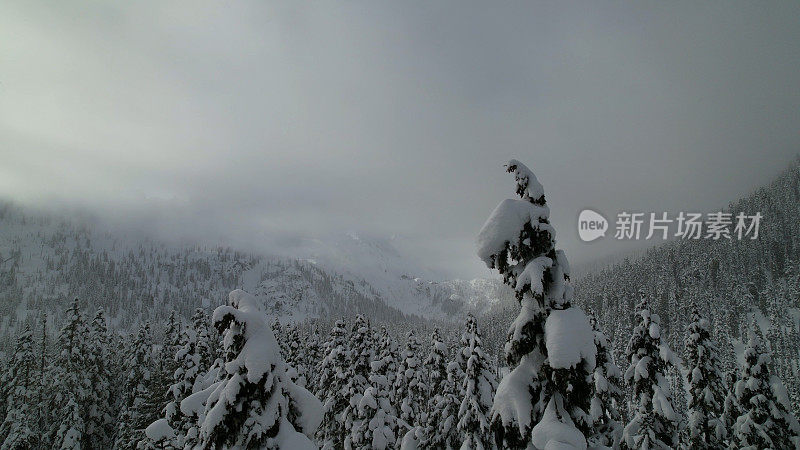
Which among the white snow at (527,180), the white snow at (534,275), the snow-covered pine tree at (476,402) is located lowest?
the snow-covered pine tree at (476,402)

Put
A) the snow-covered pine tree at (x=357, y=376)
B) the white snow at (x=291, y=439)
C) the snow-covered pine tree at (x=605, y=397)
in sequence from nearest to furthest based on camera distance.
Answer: the white snow at (x=291, y=439) < the snow-covered pine tree at (x=605, y=397) < the snow-covered pine tree at (x=357, y=376)

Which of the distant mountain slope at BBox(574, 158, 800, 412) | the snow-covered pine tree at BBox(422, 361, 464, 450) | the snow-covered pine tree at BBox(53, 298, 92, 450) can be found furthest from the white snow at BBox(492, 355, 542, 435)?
the distant mountain slope at BBox(574, 158, 800, 412)

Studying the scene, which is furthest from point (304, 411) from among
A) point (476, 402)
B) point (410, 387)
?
point (410, 387)

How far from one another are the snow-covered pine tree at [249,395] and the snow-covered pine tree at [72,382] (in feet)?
116

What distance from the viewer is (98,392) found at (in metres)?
38.0

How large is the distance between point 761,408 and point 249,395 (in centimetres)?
2650

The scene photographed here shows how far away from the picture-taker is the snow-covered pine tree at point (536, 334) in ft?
22.8

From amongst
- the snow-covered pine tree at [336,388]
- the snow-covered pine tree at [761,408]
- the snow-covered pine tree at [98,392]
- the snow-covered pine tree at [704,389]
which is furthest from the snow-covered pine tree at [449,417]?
the snow-covered pine tree at [98,392]

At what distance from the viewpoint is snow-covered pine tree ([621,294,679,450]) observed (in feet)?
57.8

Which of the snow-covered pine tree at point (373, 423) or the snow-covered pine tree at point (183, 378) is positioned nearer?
the snow-covered pine tree at point (183, 378)

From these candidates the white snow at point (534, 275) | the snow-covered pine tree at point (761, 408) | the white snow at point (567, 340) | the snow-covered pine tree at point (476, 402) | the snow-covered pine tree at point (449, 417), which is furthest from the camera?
the snow-covered pine tree at point (449, 417)

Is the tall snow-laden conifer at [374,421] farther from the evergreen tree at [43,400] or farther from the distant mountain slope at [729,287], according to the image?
the distant mountain slope at [729,287]

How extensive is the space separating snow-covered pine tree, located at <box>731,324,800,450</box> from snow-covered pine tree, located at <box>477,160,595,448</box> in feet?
68.4

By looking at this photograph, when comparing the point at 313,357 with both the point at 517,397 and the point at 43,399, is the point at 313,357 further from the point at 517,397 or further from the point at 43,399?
the point at 517,397
